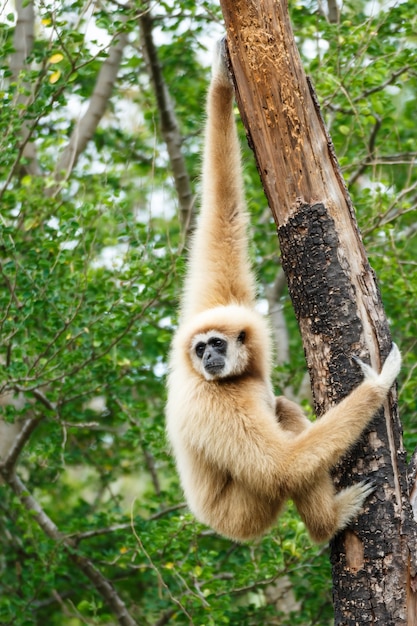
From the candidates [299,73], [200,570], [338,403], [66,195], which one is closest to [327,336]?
[338,403]

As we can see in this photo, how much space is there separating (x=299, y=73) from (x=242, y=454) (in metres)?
2.12

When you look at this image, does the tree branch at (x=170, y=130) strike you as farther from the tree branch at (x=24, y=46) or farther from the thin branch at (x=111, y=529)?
the thin branch at (x=111, y=529)

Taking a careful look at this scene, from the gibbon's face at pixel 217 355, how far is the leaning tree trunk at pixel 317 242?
854 mm

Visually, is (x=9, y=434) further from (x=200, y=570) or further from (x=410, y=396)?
(x=410, y=396)

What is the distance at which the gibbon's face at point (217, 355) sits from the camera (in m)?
4.92

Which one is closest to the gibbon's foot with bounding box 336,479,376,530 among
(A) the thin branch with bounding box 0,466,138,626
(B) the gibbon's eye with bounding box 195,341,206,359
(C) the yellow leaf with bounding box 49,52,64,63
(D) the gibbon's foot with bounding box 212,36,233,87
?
(B) the gibbon's eye with bounding box 195,341,206,359

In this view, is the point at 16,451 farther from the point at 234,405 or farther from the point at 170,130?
the point at 170,130

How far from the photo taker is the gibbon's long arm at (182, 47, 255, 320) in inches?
203

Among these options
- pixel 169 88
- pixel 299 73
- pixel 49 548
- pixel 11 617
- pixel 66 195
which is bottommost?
pixel 11 617

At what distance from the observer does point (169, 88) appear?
951 cm

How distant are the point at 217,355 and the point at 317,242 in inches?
45.2

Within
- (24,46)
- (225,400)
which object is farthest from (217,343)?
(24,46)

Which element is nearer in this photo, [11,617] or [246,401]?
[246,401]

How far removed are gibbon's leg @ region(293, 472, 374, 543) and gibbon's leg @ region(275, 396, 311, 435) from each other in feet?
2.35
